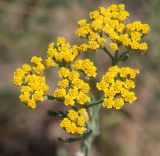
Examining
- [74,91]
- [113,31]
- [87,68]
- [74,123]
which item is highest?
[113,31]

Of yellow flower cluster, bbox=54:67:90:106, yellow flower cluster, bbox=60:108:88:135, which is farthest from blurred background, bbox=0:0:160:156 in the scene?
yellow flower cluster, bbox=60:108:88:135

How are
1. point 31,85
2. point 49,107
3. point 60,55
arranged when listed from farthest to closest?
1. point 49,107
2. point 60,55
3. point 31,85

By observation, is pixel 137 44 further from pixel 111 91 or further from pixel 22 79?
pixel 22 79

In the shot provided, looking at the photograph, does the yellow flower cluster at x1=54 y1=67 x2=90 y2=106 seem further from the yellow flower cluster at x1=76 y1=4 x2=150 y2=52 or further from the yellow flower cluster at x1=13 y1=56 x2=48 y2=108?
the yellow flower cluster at x1=76 y1=4 x2=150 y2=52

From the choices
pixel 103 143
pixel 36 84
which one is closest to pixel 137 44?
pixel 36 84

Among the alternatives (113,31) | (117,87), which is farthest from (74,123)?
(113,31)

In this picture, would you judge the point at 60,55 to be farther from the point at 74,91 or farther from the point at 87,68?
the point at 74,91

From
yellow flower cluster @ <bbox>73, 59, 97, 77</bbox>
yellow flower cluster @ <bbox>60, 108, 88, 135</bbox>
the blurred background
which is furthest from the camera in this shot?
the blurred background
